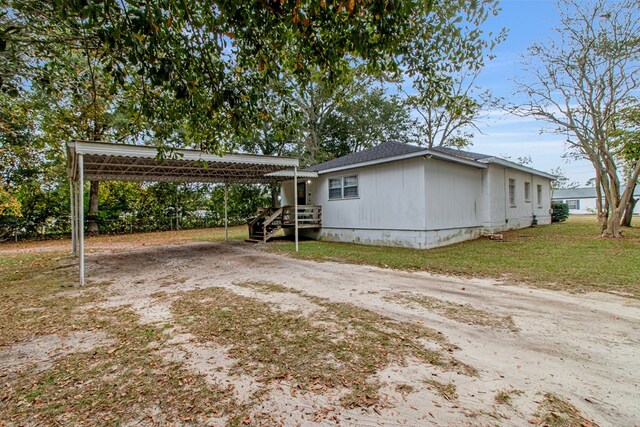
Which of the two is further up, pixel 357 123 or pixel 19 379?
pixel 357 123

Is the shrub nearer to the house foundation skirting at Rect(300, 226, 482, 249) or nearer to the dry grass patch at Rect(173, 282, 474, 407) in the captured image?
the house foundation skirting at Rect(300, 226, 482, 249)

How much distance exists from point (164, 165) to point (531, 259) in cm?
1071

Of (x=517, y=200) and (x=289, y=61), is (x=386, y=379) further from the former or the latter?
(x=517, y=200)

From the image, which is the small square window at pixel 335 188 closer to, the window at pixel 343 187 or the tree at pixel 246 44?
the window at pixel 343 187

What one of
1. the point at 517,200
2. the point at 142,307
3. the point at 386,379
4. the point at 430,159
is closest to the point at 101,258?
the point at 142,307

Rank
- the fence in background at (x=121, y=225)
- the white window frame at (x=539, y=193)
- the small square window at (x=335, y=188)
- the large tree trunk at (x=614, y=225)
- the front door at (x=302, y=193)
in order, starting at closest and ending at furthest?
the large tree trunk at (x=614, y=225)
the small square window at (x=335, y=188)
the front door at (x=302, y=193)
the fence in background at (x=121, y=225)
the white window frame at (x=539, y=193)

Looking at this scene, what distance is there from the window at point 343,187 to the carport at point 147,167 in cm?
96

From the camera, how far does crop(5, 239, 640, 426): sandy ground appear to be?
2074 mm

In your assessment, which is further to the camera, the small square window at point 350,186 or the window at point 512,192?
the window at point 512,192

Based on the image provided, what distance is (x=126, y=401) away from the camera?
2246 millimetres

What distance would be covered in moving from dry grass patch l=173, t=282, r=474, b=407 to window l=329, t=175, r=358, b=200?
307 inches

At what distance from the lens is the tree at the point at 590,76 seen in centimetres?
1008

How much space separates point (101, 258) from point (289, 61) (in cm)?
919

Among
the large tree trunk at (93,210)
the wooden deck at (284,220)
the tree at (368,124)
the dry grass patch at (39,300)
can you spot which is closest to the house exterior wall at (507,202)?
the wooden deck at (284,220)
